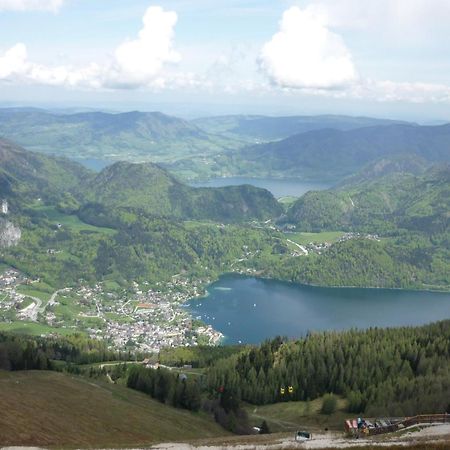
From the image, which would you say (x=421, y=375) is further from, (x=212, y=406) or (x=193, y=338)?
(x=193, y=338)

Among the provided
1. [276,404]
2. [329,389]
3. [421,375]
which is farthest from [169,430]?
[421,375]

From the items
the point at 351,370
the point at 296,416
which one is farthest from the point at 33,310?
the point at 296,416

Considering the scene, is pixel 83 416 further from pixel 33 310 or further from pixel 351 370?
pixel 33 310

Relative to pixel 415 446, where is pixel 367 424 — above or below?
below

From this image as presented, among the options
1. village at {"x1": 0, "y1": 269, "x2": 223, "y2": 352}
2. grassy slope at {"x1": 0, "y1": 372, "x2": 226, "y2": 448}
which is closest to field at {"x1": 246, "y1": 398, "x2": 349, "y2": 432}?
grassy slope at {"x1": 0, "y1": 372, "x2": 226, "y2": 448}

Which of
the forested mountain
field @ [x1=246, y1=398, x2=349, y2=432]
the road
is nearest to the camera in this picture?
field @ [x1=246, y1=398, x2=349, y2=432]

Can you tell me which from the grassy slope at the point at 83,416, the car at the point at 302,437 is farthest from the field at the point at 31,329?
the car at the point at 302,437

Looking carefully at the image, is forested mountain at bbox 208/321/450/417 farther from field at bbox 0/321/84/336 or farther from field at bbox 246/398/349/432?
field at bbox 0/321/84/336
